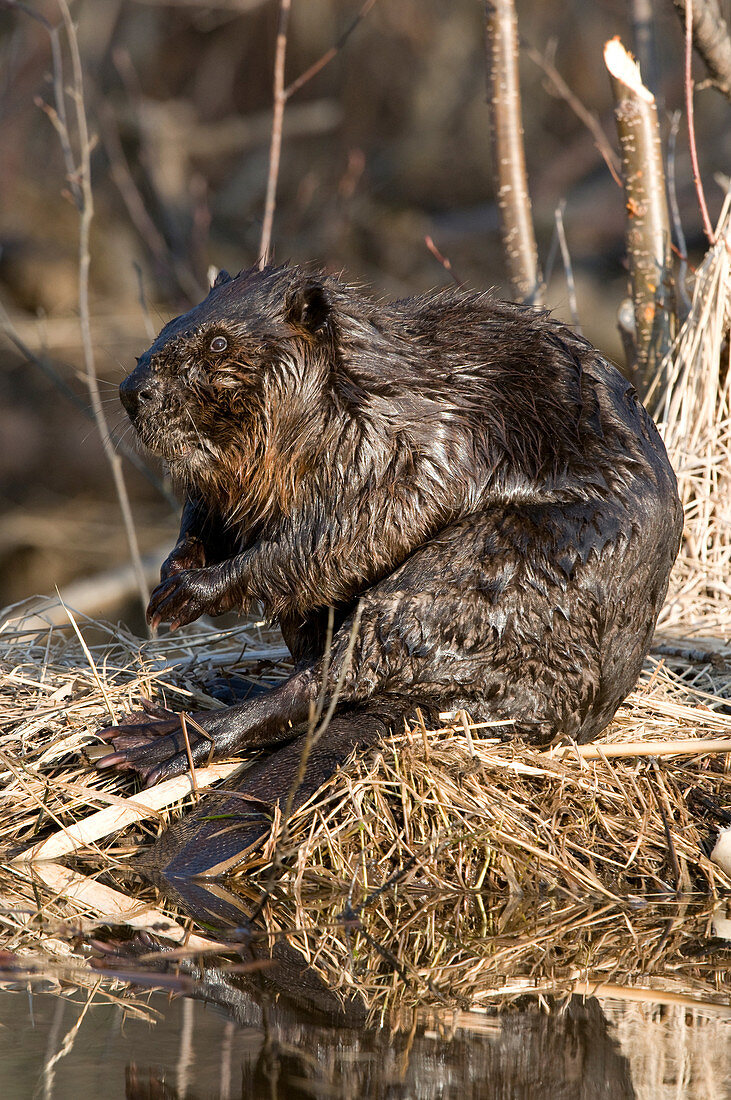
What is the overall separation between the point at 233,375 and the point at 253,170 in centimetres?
980

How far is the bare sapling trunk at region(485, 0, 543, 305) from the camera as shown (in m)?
4.20

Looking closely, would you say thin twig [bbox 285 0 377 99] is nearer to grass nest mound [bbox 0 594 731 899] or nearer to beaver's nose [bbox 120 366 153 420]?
beaver's nose [bbox 120 366 153 420]

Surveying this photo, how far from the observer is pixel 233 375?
267 centimetres

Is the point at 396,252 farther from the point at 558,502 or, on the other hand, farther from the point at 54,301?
the point at 558,502

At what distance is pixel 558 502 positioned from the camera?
263 centimetres

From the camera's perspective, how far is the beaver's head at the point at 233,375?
2660 mm

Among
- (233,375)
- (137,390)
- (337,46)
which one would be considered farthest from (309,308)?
(337,46)

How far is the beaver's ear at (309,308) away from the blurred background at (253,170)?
497 centimetres

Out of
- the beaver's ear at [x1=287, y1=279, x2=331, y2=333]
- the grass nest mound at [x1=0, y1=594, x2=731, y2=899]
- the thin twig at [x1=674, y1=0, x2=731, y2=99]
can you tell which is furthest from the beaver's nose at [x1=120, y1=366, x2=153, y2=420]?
the thin twig at [x1=674, y1=0, x2=731, y2=99]

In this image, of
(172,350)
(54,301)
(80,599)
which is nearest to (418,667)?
(172,350)

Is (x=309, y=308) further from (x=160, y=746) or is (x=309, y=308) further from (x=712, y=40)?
(x=712, y=40)

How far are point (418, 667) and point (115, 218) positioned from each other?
10.1 m

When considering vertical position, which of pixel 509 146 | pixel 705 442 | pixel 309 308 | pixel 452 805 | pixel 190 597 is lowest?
pixel 452 805

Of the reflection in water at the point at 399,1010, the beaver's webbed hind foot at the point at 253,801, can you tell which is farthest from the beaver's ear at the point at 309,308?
the reflection in water at the point at 399,1010
